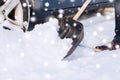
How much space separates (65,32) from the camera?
13.1 ft

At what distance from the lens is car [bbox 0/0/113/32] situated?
14.7 feet

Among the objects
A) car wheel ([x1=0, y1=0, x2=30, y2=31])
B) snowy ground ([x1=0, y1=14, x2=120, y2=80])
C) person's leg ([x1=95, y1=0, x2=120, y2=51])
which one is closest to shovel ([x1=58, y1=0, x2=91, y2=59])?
snowy ground ([x1=0, y1=14, x2=120, y2=80])

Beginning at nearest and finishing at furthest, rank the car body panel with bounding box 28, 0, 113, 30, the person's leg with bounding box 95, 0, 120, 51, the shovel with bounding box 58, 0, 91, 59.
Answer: the shovel with bounding box 58, 0, 91, 59
the person's leg with bounding box 95, 0, 120, 51
the car body panel with bounding box 28, 0, 113, 30

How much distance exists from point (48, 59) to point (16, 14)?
52.5 inches

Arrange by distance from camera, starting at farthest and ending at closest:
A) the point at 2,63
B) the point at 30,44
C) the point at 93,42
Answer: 1. the point at 93,42
2. the point at 30,44
3. the point at 2,63

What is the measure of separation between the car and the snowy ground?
0.30 meters

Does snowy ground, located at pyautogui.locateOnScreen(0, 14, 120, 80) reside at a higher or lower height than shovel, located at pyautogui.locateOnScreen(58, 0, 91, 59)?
lower

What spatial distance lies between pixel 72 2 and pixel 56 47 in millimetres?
1447

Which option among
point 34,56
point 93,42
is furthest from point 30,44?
point 93,42

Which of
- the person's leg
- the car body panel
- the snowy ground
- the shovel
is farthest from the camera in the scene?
the car body panel

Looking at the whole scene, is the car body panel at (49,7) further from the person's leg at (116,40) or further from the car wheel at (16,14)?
the person's leg at (116,40)

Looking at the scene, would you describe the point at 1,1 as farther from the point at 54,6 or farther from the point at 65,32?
the point at 65,32

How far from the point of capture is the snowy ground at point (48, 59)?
329 cm

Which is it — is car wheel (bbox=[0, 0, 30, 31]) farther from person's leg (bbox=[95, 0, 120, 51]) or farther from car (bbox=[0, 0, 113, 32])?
person's leg (bbox=[95, 0, 120, 51])
